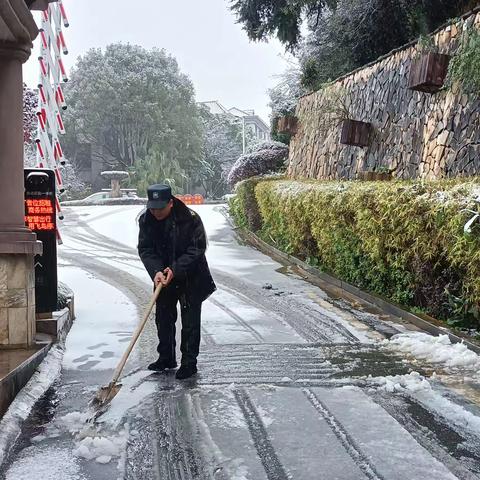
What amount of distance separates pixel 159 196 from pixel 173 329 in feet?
3.96

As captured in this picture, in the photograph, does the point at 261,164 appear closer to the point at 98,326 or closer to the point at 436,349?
the point at 98,326

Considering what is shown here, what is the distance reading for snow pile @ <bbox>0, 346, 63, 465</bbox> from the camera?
3506 millimetres

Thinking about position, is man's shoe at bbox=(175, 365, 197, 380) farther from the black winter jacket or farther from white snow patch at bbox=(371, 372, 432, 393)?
white snow patch at bbox=(371, 372, 432, 393)

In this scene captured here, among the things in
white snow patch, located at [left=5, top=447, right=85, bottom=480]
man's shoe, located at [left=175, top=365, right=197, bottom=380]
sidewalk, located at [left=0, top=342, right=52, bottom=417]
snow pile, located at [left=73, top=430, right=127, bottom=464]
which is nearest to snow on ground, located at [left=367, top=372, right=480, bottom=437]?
man's shoe, located at [left=175, top=365, right=197, bottom=380]

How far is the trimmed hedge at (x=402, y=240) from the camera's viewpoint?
5590 mm

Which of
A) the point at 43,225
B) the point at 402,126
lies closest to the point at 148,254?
the point at 43,225

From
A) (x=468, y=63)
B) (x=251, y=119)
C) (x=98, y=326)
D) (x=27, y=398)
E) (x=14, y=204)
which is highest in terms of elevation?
(x=251, y=119)

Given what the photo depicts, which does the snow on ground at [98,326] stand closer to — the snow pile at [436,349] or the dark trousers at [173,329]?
the dark trousers at [173,329]

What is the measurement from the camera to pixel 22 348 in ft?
16.3

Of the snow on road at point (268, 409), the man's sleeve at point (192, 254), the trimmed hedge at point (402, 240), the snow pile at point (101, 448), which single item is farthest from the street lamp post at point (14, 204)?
the trimmed hedge at point (402, 240)

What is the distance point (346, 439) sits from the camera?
3.47m

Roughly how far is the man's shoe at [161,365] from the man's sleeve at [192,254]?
31.4 inches

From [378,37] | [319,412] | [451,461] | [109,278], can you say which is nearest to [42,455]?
[319,412]

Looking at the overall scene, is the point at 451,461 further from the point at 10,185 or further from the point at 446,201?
the point at 10,185
